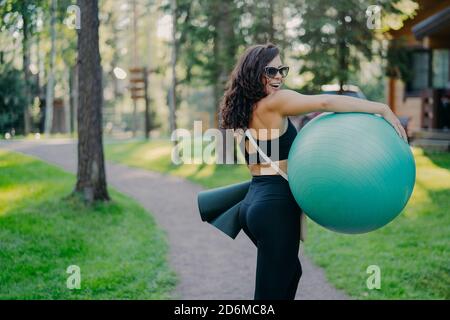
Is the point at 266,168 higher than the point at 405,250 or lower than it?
higher

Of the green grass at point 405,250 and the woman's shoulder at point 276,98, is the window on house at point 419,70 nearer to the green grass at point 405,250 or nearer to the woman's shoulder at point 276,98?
the green grass at point 405,250

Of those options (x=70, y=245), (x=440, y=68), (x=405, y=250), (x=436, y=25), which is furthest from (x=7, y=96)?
(x=440, y=68)

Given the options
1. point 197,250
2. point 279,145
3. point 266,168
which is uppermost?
point 279,145

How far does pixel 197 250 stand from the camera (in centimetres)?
760

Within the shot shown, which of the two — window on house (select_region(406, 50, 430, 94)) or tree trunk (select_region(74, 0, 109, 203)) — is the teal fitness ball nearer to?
tree trunk (select_region(74, 0, 109, 203))

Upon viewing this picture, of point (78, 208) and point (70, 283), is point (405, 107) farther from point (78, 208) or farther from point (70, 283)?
point (70, 283)

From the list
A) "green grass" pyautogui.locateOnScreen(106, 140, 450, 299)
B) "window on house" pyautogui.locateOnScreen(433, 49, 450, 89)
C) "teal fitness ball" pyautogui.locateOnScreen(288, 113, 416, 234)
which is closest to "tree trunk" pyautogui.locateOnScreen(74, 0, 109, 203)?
"green grass" pyautogui.locateOnScreen(106, 140, 450, 299)

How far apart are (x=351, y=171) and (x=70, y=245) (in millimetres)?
4818

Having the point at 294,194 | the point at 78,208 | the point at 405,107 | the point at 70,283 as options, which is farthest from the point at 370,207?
the point at 405,107

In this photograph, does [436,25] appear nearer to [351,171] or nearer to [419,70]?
[419,70]

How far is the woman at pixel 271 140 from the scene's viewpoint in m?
3.17

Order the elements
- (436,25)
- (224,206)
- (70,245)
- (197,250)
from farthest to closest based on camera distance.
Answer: (436,25)
(197,250)
(70,245)
(224,206)

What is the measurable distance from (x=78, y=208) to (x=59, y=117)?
2165 cm

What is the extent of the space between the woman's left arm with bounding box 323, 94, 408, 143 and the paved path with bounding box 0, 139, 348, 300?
294cm
